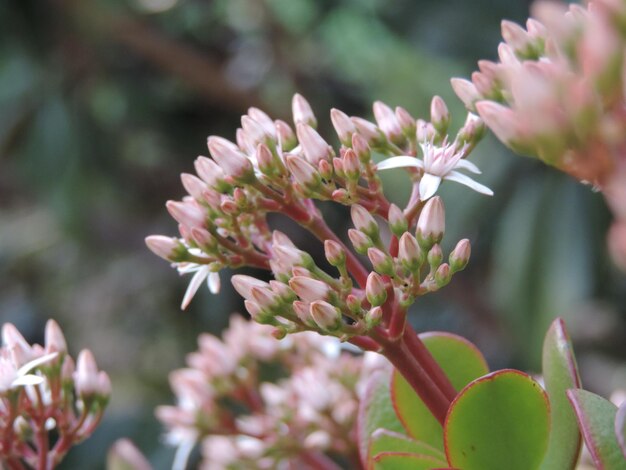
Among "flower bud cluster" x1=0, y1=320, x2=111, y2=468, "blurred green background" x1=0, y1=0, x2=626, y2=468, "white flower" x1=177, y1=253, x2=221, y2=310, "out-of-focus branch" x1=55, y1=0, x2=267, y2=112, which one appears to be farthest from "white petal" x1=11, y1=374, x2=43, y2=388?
"out-of-focus branch" x1=55, y1=0, x2=267, y2=112

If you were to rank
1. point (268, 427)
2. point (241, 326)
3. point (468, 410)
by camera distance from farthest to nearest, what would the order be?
point (241, 326)
point (268, 427)
point (468, 410)

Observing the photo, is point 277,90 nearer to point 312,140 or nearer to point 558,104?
point 312,140

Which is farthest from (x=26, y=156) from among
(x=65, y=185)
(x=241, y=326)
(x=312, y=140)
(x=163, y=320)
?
(x=312, y=140)

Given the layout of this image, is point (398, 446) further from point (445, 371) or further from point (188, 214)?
point (188, 214)

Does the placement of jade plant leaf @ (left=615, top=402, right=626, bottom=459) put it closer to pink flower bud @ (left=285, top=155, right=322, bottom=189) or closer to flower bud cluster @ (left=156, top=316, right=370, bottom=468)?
pink flower bud @ (left=285, top=155, right=322, bottom=189)

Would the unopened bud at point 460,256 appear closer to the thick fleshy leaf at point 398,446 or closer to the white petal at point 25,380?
the thick fleshy leaf at point 398,446

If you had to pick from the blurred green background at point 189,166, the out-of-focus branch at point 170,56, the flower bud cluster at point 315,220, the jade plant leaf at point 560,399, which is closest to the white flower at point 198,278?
the flower bud cluster at point 315,220

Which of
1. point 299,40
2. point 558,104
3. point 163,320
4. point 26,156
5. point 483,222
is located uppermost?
point 558,104
